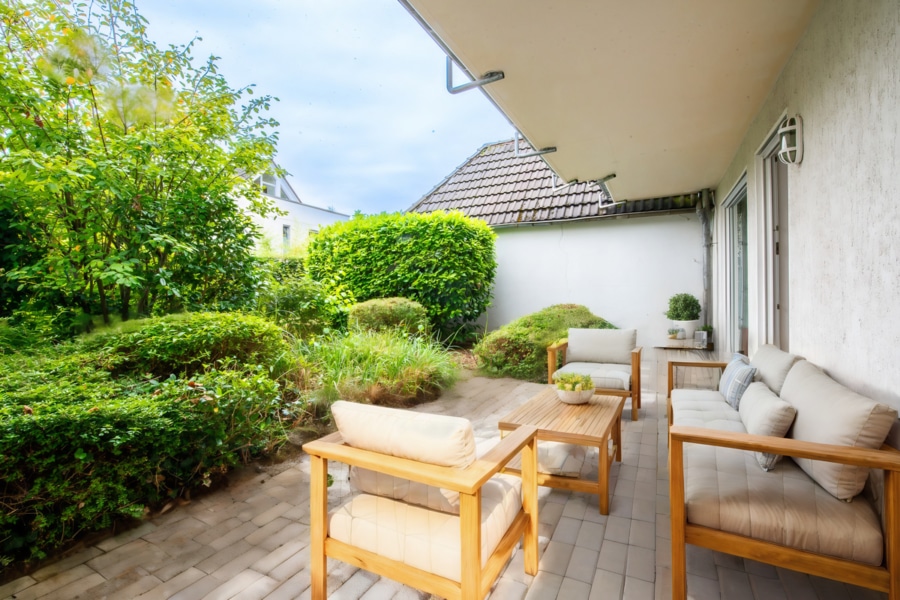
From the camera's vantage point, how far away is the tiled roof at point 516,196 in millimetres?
7961

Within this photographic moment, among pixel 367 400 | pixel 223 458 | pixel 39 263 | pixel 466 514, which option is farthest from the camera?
pixel 367 400

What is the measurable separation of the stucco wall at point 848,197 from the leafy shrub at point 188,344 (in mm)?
3730

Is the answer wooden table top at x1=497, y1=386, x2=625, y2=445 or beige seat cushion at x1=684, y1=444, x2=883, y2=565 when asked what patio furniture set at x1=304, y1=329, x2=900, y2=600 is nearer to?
beige seat cushion at x1=684, y1=444, x2=883, y2=565

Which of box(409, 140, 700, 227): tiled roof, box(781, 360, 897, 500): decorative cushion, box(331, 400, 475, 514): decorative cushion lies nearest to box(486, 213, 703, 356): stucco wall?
box(409, 140, 700, 227): tiled roof

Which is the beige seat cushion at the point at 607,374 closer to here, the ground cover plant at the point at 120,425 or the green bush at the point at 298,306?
the ground cover plant at the point at 120,425

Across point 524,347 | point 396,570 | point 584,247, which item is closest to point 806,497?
point 396,570

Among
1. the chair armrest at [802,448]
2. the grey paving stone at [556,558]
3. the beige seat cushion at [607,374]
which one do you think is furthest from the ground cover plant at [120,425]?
the beige seat cushion at [607,374]

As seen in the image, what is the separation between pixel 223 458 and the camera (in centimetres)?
279

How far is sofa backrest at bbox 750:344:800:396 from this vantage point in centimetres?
254

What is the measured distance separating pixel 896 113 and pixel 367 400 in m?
4.05

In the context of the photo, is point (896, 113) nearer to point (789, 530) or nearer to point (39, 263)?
point (789, 530)

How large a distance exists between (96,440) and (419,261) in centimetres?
599

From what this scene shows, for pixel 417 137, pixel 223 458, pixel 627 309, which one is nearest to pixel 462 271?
pixel 627 309

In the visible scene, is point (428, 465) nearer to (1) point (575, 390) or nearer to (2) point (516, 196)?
(1) point (575, 390)
